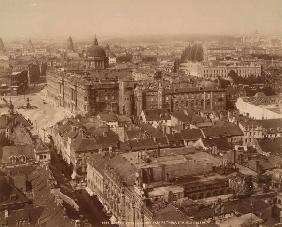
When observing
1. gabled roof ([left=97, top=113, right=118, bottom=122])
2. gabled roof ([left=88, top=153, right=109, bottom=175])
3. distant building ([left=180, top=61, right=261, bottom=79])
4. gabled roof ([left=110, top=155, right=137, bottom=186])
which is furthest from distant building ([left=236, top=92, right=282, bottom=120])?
distant building ([left=180, top=61, right=261, bottom=79])

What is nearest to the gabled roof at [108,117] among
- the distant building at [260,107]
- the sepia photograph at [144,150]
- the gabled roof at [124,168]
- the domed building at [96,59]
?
the sepia photograph at [144,150]


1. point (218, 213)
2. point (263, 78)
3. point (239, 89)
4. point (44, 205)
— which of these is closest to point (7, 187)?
point (44, 205)

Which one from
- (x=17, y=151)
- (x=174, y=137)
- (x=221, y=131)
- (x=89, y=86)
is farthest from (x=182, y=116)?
(x=17, y=151)

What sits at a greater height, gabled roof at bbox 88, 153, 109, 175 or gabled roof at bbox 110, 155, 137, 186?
gabled roof at bbox 110, 155, 137, 186

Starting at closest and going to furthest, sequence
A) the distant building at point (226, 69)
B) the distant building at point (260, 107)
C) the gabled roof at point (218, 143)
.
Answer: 1. the gabled roof at point (218, 143)
2. the distant building at point (260, 107)
3. the distant building at point (226, 69)

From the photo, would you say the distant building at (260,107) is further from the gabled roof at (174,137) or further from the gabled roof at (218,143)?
the gabled roof at (174,137)

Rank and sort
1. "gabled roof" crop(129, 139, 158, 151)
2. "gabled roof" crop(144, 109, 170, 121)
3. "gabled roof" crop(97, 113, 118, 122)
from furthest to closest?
"gabled roof" crop(144, 109, 170, 121) < "gabled roof" crop(97, 113, 118, 122) < "gabled roof" crop(129, 139, 158, 151)

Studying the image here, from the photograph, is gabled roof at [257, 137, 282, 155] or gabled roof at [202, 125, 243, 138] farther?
gabled roof at [202, 125, 243, 138]

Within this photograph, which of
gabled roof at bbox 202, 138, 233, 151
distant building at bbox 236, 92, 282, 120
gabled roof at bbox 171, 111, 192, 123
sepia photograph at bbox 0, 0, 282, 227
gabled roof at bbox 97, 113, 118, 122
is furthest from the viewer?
distant building at bbox 236, 92, 282, 120

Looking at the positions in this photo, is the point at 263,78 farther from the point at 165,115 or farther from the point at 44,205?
the point at 44,205

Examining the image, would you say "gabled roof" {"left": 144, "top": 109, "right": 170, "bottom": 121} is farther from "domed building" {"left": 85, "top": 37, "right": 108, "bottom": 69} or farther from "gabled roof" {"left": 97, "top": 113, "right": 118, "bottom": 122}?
"domed building" {"left": 85, "top": 37, "right": 108, "bottom": 69}

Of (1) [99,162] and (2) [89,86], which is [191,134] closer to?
(1) [99,162]
